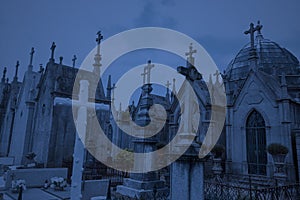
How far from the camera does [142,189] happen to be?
9.82 meters

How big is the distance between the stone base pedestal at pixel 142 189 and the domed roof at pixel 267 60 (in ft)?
62.4

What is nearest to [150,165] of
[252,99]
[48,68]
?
[252,99]

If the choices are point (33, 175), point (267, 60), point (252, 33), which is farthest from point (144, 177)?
point (267, 60)

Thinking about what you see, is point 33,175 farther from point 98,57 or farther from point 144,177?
point 98,57

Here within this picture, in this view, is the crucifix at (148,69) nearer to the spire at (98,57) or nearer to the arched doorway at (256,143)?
the spire at (98,57)

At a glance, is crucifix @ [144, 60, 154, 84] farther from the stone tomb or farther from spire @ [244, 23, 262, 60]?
spire @ [244, 23, 262, 60]

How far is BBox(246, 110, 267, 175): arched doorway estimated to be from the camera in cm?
1703

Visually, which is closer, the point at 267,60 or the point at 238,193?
the point at 238,193

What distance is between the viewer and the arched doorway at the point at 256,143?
17.0m

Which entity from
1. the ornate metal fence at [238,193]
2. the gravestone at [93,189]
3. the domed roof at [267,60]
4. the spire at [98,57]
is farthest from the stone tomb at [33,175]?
the domed roof at [267,60]

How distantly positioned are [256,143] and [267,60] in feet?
40.3

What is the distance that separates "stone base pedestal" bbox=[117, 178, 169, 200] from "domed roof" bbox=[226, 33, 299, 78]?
62.4ft

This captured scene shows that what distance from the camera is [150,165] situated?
414 inches

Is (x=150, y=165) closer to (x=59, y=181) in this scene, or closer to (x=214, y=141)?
(x=59, y=181)
